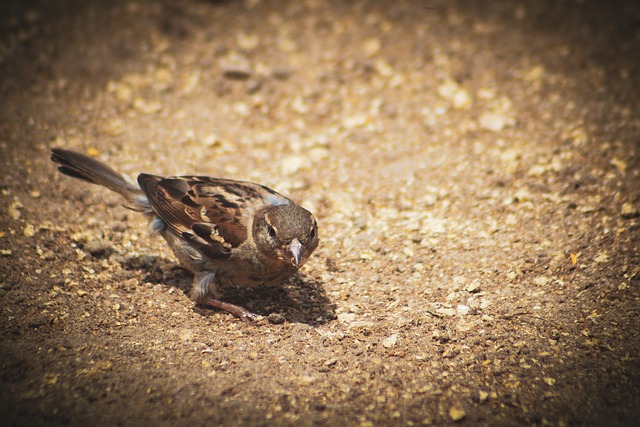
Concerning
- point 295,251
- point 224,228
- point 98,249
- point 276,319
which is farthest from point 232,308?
point 98,249

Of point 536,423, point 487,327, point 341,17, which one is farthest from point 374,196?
point 341,17

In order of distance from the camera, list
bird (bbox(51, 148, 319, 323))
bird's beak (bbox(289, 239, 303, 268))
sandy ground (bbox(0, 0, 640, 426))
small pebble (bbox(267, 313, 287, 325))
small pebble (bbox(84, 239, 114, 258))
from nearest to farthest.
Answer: sandy ground (bbox(0, 0, 640, 426)), bird's beak (bbox(289, 239, 303, 268)), bird (bbox(51, 148, 319, 323)), small pebble (bbox(267, 313, 287, 325)), small pebble (bbox(84, 239, 114, 258))

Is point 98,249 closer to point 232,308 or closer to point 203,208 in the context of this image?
point 203,208

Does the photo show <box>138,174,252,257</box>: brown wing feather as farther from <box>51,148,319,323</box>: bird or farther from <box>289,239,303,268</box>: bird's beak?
<box>289,239,303,268</box>: bird's beak

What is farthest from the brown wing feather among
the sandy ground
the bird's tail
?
the sandy ground

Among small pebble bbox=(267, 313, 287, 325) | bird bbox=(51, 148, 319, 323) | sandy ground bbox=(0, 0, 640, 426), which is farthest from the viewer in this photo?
small pebble bbox=(267, 313, 287, 325)

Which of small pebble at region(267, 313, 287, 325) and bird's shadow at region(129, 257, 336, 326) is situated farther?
bird's shadow at region(129, 257, 336, 326)

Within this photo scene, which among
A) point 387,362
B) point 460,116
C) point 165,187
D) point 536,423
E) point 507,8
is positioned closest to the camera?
point 536,423

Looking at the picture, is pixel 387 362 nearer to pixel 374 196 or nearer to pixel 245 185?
pixel 245 185
